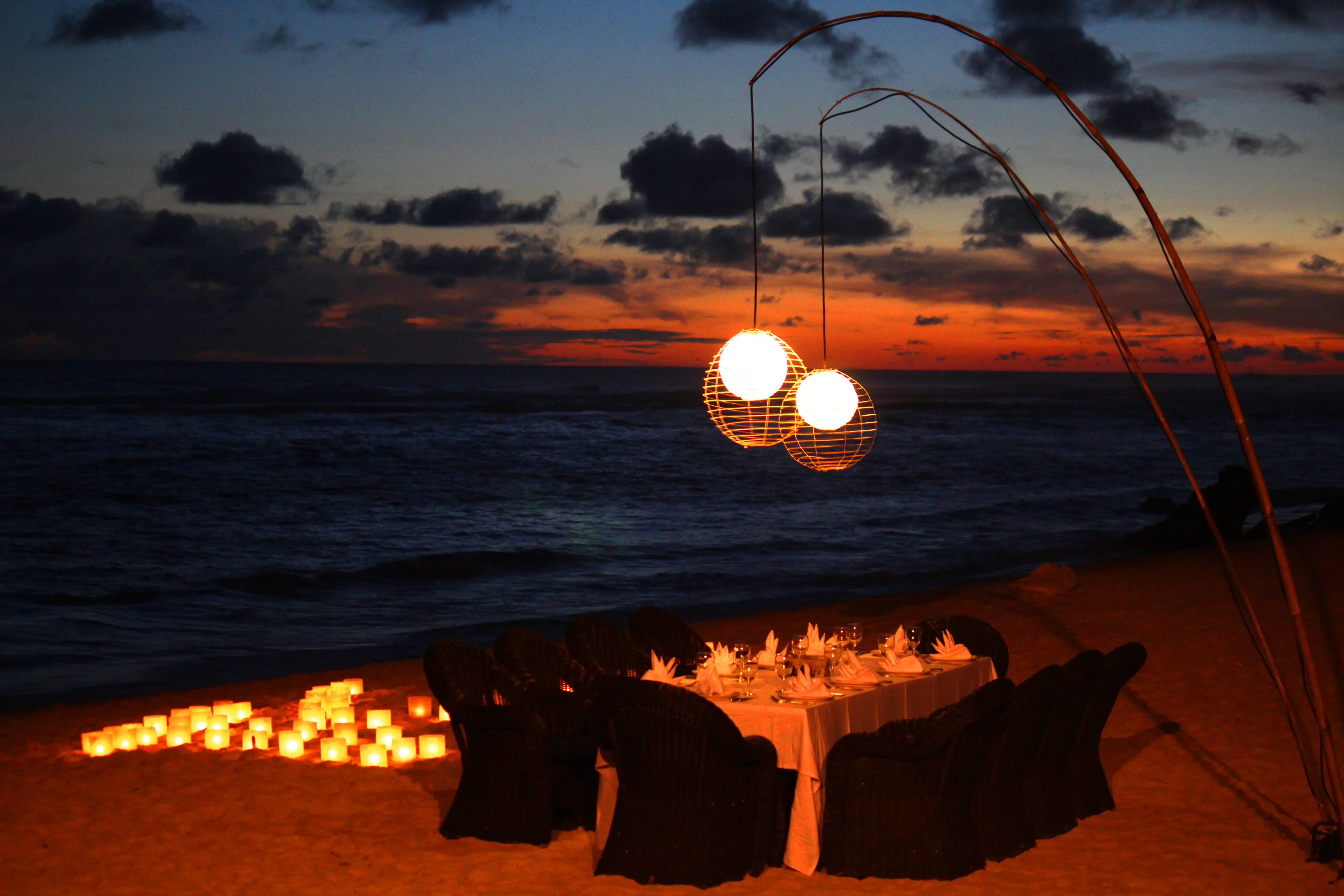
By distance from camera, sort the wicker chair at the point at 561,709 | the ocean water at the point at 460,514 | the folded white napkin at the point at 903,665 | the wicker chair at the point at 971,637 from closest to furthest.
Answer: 1. the wicker chair at the point at 561,709
2. the folded white napkin at the point at 903,665
3. the wicker chair at the point at 971,637
4. the ocean water at the point at 460,514

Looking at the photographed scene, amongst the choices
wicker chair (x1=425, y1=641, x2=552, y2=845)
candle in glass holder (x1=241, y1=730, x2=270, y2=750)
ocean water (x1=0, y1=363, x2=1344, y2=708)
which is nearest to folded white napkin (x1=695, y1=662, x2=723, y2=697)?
wicker chair (x1=425, y1=641, x2=552, y2=845)

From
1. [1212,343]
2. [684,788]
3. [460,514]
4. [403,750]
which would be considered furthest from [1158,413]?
[460,514]

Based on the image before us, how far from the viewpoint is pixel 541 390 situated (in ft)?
244

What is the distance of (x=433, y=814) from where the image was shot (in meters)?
5.72

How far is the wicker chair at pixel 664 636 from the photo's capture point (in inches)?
272

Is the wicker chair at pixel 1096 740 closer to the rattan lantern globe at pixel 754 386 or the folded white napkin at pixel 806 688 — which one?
the folded white napkin at pixel 806 688

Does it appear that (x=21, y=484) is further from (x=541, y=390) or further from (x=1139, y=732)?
(x=541, y=390)

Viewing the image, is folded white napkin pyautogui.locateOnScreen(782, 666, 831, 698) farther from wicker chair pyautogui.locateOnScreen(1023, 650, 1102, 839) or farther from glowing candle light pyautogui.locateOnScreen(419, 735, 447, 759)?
glowing candle light pyautogui.locateOnScreen(419, 735, 447, 759)

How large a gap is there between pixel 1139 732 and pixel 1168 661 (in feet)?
6.69

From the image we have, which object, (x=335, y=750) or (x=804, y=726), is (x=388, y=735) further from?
(x=804, y=726)

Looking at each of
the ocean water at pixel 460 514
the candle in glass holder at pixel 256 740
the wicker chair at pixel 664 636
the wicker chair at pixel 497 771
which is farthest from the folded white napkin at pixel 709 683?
the ocean water at pixel 460 514

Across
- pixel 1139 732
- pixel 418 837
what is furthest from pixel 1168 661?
→ pixel 418 837

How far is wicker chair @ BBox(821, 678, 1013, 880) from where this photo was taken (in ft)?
15.3

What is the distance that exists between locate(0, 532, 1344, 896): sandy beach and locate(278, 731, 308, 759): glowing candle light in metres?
0.07
